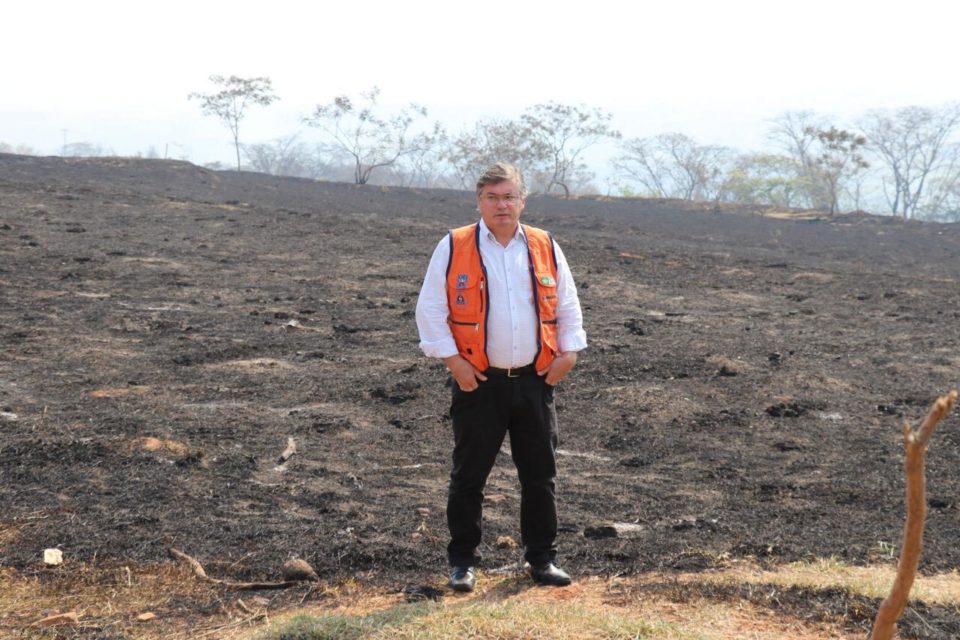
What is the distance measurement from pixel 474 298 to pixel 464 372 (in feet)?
1.00

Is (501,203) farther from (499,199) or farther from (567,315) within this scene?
(567,315)

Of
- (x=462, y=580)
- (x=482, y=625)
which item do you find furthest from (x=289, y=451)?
(x=482, y=625)

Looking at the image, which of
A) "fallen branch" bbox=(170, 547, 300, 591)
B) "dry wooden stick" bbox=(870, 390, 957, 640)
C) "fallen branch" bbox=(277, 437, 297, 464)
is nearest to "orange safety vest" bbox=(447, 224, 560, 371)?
"fallen branch" bbox=(170, 547, 300, 591)

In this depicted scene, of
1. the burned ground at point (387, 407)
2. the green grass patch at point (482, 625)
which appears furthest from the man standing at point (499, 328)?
the burned ground at point (387, 407)

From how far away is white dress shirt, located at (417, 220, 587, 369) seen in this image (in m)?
4.53

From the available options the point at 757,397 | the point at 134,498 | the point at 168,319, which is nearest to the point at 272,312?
the point at 168,319

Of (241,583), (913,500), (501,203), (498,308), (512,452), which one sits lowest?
(241,583)

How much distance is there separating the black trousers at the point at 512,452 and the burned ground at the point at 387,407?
505mm

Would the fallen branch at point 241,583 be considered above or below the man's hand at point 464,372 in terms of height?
below

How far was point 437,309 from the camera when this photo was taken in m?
4.55

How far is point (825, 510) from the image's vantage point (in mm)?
6559

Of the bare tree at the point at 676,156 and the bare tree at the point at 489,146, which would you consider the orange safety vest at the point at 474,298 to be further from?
the bare tree at the point at 676,156

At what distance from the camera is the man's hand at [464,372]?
4508 millimetres

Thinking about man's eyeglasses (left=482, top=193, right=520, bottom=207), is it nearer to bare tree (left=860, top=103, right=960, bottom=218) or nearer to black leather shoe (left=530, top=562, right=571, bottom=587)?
black leather shoe (left=530, top=562, right=571, bottom=587)
